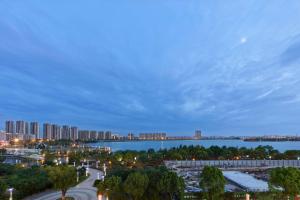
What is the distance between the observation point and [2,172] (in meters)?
35.7

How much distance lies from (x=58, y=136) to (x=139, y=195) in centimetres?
18133

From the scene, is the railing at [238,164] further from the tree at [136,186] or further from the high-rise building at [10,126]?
the high-rise building at [10,126]

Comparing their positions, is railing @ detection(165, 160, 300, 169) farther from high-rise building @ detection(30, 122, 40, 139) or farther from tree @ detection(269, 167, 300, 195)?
high-rise building @ detection(30, 122, 40, 139)

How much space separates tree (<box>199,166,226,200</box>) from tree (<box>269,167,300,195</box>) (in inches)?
121

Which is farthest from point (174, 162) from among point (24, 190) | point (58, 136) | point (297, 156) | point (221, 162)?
point (58, 136)

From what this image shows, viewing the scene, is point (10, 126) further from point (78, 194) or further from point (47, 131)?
point (78, 194)

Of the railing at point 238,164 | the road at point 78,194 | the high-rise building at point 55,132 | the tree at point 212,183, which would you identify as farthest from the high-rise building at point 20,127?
the tree at point 212,183

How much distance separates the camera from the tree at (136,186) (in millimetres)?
16922

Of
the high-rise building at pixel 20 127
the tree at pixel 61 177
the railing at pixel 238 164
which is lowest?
the railing at pixel 238 164

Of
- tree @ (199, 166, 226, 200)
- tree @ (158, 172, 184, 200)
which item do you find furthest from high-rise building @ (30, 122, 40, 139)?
tree @ (158, 172, 184, 200)

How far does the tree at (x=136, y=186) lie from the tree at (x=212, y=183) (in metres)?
3.98

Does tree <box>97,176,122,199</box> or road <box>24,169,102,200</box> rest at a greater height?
tree <box>97,176,122,199</box>

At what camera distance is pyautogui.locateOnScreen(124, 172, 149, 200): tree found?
55.5 feet

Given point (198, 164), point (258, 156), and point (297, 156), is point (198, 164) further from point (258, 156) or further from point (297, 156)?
point (297, 156)
